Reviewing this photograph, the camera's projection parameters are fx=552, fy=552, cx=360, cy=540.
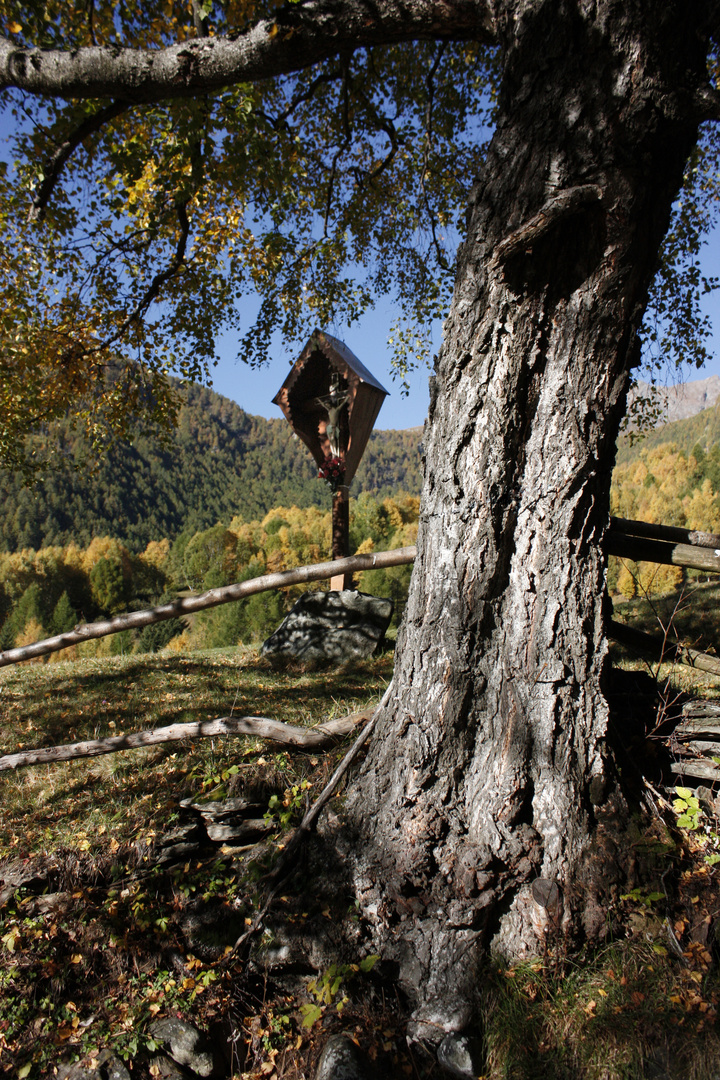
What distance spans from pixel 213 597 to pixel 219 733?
2.85 feet

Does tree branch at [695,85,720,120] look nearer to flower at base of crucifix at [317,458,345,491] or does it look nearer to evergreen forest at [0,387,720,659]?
evergreen forest at [0,387,720,659]

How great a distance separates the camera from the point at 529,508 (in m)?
2.49

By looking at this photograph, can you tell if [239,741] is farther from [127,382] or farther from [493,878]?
[127,382]

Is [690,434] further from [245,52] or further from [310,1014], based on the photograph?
[310,1014]

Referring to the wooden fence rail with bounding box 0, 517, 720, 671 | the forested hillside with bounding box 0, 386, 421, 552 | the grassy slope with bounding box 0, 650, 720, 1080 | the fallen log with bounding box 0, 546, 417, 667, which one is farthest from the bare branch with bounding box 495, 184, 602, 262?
the forested hillside with bounding box 0, 386, 421, 552

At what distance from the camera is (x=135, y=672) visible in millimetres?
7055

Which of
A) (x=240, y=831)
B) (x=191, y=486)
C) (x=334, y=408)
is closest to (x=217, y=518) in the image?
(x=191, y=486)

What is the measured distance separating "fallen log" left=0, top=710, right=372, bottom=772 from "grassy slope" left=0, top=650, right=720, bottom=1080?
0.13 metres

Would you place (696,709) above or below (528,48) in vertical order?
below

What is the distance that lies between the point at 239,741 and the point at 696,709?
291 centimetres

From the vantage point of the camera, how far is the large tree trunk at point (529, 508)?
228 centimetres

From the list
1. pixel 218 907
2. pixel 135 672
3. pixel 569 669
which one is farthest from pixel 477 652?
pixel 135 672

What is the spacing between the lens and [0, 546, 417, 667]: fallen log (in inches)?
139

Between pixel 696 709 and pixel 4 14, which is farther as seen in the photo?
pixel 4 14
